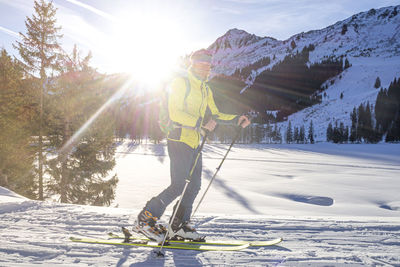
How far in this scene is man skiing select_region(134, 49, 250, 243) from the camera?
2.77m

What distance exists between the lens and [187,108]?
2762 mm

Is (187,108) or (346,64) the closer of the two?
(187,108)

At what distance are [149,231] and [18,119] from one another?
37.9 feet

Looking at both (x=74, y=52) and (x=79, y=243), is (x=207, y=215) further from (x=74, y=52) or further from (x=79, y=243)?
(x=74, y=52)

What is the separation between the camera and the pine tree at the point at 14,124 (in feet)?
35.4

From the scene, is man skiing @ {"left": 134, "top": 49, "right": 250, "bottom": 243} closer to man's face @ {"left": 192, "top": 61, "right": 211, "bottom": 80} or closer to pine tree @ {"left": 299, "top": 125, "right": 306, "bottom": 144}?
man's face @ {"left": 192, "top": 61, "right": 211, "bottom": 80}

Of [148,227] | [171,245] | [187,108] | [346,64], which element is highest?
[346,64]

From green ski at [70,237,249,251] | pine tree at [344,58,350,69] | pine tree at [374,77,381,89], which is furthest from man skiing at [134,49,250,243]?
pine tree at [344,58,350,69]

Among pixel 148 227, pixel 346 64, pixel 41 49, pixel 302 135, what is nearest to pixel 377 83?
pixel 346 64

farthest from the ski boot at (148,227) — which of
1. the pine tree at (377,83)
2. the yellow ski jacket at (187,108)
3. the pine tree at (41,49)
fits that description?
the pine tree at (377,83)

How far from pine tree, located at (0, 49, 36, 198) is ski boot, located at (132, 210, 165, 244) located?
36.4 ft

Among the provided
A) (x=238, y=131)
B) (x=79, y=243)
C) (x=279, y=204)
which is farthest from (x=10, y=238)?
(x=279, y=204)

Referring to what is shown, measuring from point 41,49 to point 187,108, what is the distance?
41.3 feet

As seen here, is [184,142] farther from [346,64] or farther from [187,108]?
[346,64]
